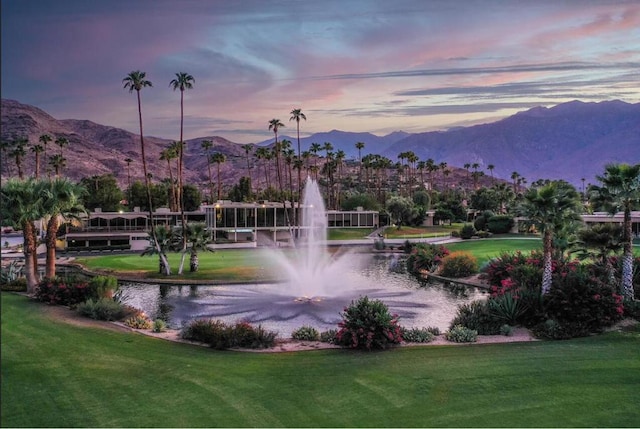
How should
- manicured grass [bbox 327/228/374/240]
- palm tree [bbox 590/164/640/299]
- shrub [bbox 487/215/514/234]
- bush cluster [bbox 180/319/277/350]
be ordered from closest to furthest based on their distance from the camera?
bush cluster [bbox 180/319/277/350], palm tree [bbox 590/164/640/299], shrub [bbox 487/215/514/234], manicured grass [bbox 327/228/374/240]

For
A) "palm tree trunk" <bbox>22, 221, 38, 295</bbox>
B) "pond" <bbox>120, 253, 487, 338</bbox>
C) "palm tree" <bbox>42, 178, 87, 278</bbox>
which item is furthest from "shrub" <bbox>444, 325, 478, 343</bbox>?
"palm tree trunk" <bbox>22, 221, 38, 295</bbox>

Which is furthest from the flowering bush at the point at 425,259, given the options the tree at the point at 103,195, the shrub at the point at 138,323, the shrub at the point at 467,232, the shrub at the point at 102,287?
the tree at the point at 103,195

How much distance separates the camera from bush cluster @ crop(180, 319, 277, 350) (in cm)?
1409

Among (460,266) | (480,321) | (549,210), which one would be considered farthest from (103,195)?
(549,210)

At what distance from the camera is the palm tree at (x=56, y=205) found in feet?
64.8

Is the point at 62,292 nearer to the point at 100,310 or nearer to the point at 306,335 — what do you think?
the point at 100,310

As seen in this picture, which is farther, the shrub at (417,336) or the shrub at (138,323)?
the shrub at (138,323)

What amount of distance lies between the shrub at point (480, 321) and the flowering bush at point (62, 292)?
12.9 meters

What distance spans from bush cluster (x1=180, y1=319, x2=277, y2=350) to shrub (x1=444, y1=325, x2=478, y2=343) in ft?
17.3

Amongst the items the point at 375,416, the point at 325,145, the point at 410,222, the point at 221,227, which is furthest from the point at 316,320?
the point at 325,145

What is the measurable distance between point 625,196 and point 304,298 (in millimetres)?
13872

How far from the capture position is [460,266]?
31641 millimetres

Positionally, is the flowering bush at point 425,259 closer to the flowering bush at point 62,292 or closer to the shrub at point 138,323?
the shrub at point 138,323

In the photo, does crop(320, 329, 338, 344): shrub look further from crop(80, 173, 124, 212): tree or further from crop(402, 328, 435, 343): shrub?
crop(80, 173, 124, 212): tree
